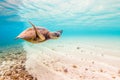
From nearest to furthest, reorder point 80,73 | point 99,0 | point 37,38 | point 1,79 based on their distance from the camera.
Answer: point 37,38 → point 1,79 → point 80,73 → point 99,0

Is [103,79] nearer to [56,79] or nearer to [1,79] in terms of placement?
[56,79]

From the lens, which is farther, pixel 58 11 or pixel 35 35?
pixel 58 11

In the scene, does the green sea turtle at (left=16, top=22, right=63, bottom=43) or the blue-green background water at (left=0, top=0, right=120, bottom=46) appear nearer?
the green sea turtle at (left=16, top=22, right=63, bottom=43)

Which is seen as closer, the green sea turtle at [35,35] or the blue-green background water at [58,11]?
the green sea turtle at [35,35]

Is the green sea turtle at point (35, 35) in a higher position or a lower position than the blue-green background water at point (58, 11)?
lower

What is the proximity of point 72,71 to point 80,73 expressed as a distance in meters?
0.51

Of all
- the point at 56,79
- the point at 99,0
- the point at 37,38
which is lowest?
the point at 56,79

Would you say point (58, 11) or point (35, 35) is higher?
point (58, 11)

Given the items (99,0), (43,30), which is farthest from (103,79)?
(99,0)

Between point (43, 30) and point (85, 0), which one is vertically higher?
point (85, 0)

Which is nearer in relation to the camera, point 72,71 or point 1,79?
point 1,79

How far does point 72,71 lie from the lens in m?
7.49

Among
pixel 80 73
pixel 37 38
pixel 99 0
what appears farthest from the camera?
pixel 99 0

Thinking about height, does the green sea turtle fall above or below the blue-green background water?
below
